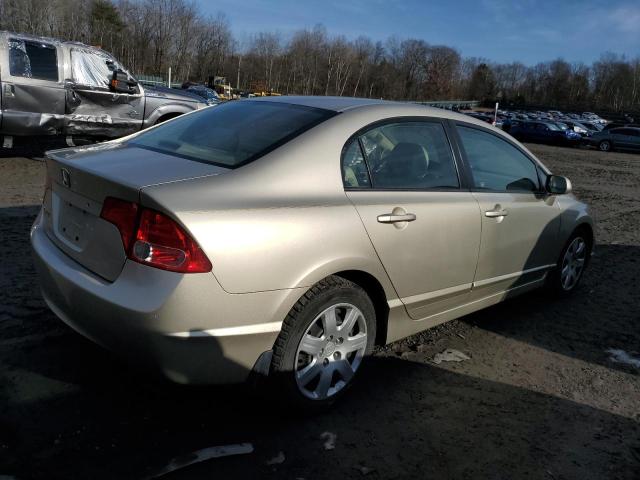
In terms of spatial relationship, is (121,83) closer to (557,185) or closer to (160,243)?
(557,185)

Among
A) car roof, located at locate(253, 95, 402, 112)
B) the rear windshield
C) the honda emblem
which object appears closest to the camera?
the honda emblem

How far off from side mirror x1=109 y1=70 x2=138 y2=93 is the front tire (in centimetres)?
793

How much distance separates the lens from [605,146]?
33.0m

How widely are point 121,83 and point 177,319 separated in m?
8.23

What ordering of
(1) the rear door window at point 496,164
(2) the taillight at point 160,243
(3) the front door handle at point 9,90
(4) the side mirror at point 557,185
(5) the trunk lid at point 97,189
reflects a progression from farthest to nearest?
(3) the front door handle at point 9,90 → (4) the side mirror at point 557,185 → (1) the rear door window at point 496,164 → (5) the trunk lid at point 97,189 → (2) the taillight at point 160,243

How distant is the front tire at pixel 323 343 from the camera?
2.68 m

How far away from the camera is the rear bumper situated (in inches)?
92.0

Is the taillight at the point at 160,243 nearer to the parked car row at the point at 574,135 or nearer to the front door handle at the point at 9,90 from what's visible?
the front door handle at the point at 9,90

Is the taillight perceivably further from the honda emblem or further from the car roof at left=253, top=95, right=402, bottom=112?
the car roof at left=253, top=95, right=402, bottom=112

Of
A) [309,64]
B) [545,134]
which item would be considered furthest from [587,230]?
[309,64]

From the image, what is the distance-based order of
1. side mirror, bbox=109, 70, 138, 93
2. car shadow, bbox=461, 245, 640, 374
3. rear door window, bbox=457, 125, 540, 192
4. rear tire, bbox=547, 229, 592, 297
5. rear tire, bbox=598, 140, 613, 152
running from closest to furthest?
rear door window, bbox=457, 125, 540, 192 → car shadow, bbox=461, 245, 640, 374 → rear tire, bbox=547, 229, 592, 297 → side mirror, bbox=109, 70, 138, 93 → rear tire, bbox=598, 140, 613, 152

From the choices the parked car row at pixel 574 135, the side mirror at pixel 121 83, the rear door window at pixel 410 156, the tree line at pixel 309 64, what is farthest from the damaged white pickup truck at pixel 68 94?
the tree line at pixel 309 64

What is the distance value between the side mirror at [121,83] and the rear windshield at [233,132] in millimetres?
6505

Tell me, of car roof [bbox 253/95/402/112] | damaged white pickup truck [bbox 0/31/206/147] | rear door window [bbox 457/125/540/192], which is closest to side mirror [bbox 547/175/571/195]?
rear door window [bbox 457/125/540/192]
